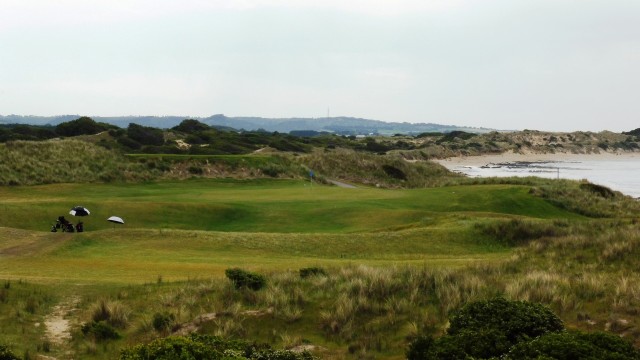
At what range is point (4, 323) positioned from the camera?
533 inches

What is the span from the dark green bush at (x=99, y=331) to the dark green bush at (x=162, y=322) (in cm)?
86

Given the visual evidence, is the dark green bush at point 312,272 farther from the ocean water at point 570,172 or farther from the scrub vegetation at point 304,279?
the ocean water at point 570,172

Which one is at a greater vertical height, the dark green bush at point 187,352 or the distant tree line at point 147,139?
the distant tree line at point 147,139

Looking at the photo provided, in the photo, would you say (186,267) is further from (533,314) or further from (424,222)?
(424,222)

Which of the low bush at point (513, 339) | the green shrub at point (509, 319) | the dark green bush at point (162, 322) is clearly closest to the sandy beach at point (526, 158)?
the dark green bush at point (162, 322)

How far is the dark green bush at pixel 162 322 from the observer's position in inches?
520

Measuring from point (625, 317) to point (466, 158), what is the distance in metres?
128

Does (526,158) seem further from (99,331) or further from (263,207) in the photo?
(99,331)

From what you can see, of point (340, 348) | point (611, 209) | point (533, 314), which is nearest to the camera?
point (533, 314)

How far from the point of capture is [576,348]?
8641mm

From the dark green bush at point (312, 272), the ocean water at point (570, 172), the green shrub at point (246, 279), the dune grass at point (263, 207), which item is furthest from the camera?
the ocean water at point (570, 172)

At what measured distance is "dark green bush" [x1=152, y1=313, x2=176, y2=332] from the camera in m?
13.2

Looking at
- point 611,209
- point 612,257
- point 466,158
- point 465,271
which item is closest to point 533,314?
point 465,271

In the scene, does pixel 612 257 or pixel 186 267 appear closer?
pixel 612 257
